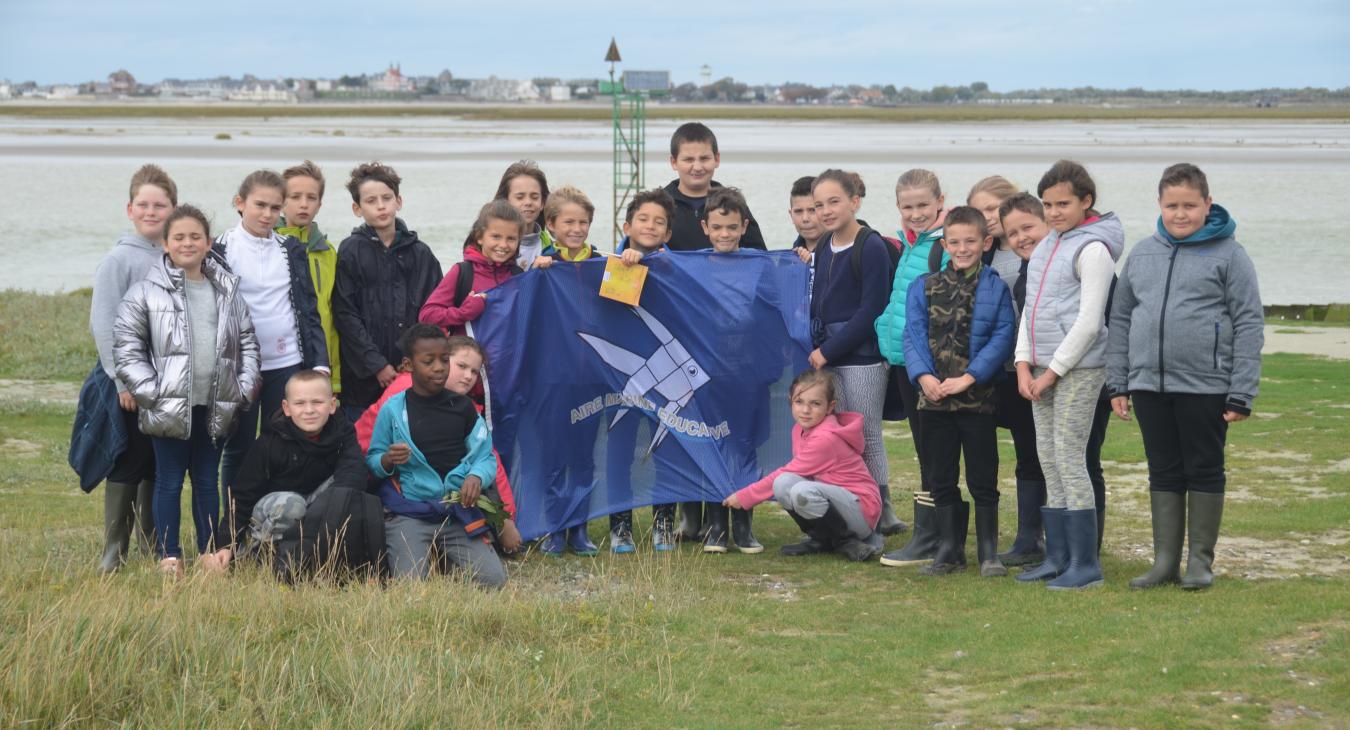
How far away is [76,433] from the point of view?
7492 millimetres

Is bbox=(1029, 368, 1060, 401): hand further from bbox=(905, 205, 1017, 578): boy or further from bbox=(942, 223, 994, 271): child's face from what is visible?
bbox=(942, 223, 994, 271): child's face

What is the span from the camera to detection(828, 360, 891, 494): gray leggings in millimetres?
8250

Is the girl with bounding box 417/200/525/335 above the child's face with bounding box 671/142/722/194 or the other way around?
the other way around

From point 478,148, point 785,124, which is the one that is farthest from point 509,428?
point 785,124

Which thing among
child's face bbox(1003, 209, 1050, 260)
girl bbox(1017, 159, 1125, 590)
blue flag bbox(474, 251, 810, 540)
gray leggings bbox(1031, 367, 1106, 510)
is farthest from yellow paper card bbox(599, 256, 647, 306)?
gray leggings bbox(1031, 367, 1106, 510)

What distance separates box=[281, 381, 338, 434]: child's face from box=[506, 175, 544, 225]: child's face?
75.3 inches

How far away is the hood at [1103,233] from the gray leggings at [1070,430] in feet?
2.12

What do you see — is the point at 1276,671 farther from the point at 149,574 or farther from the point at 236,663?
the point at 149,574

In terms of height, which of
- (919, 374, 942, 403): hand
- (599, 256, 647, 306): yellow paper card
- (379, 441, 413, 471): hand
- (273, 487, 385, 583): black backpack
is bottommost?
(273, 487, 385, 583): black backpack

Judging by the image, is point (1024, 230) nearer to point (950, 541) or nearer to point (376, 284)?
point (950, 541)

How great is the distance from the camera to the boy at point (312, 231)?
7.96 m

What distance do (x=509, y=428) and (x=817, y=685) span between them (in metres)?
3.15

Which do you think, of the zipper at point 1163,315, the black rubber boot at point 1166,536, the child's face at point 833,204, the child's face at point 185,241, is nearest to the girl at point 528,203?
the child's face at point 833,204

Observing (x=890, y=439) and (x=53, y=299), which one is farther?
(x=53, y=299)
